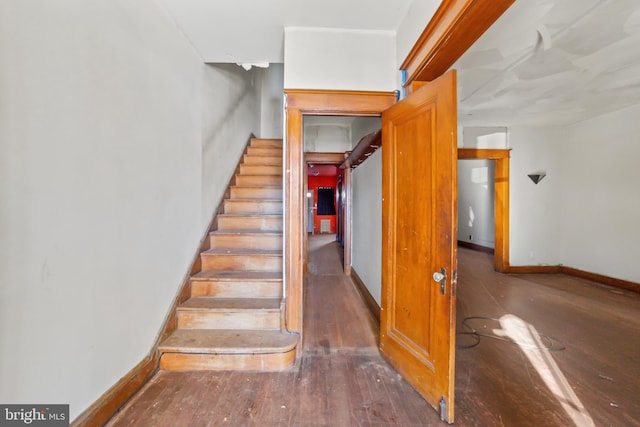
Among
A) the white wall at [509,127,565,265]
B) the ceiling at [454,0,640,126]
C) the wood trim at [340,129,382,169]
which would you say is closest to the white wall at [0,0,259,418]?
the wood trim at [340,129,382,169]

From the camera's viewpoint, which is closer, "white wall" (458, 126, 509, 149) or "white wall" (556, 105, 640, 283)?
"white wall" (556, 105, 640, 283)

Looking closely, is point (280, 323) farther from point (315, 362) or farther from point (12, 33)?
point (12, 33)

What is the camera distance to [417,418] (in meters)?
1.48

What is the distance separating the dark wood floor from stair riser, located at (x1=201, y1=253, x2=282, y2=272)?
2.51 ft

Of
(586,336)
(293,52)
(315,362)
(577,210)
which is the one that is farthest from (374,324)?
(577,210)

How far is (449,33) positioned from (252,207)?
272 centimetres

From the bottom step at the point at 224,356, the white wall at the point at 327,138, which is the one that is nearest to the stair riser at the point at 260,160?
the white wall at the point at 327,138

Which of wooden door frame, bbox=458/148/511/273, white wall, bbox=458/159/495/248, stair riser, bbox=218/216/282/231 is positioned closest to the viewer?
stair riser, bbox=218/216/282/231

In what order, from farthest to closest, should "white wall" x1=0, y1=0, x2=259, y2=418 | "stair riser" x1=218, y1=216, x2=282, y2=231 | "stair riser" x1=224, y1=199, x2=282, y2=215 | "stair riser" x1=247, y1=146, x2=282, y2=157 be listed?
1. "stair riser" x1=247, y1=146, x2=282, y2=157
2. "stair riser" x1=224, y1=199, x2=282, y2=215
3. "stair riser" x1=218, y1=216, x2=282, y2=231
4. "white wall" x1=0, y1=0, x2=259, y2=418

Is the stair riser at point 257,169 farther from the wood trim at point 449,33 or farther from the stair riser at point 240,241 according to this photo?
the wood trim at point 449,33

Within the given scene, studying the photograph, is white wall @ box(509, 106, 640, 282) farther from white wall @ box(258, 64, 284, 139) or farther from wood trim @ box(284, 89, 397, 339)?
white wall @ box(258, 64, 284, 139)

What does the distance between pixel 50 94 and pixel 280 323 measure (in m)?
2.03

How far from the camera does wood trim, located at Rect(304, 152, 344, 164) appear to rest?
494cm

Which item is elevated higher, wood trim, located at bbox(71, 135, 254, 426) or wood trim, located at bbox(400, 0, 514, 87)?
wood trim, located at bbox(400, 0, 514, 87)
